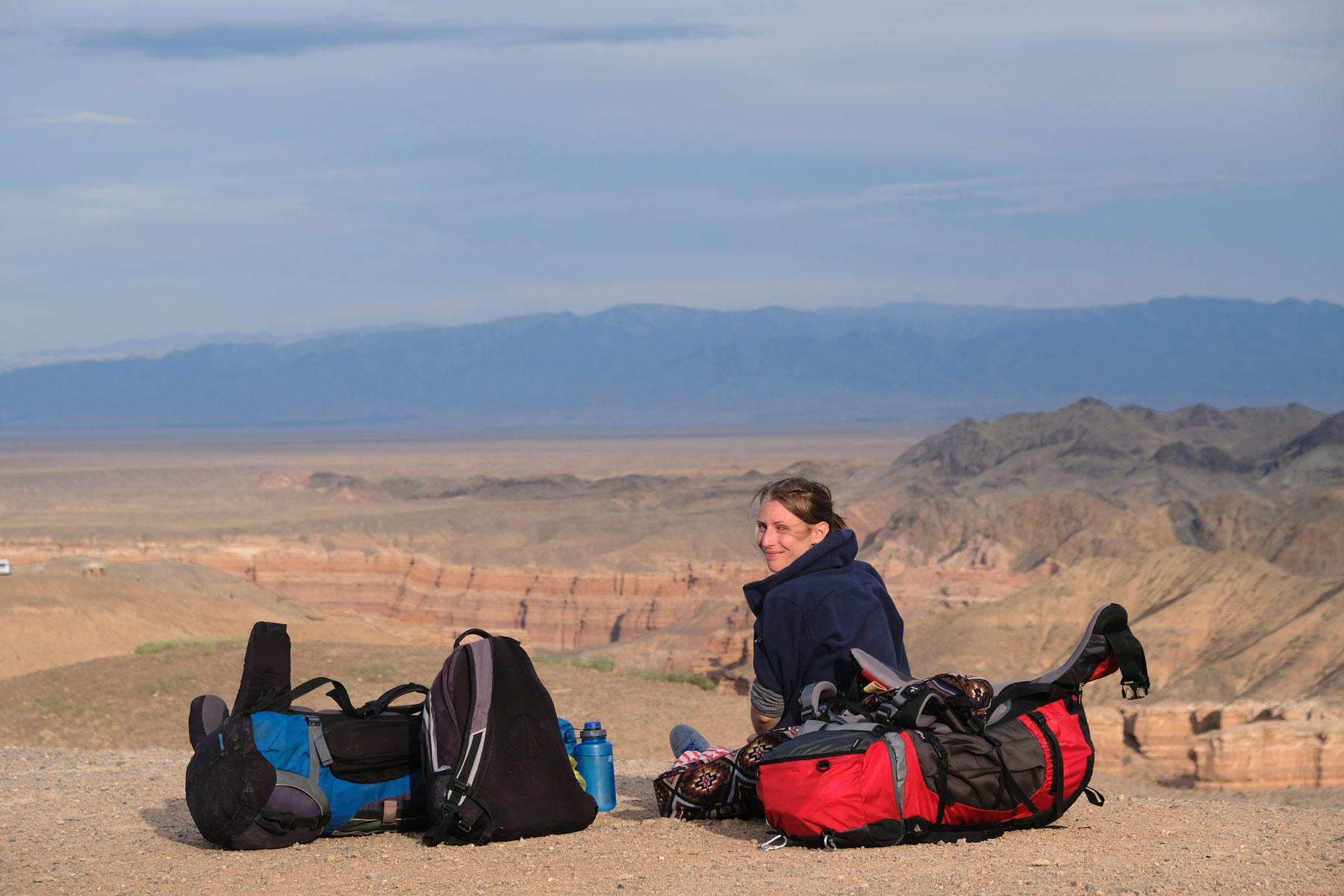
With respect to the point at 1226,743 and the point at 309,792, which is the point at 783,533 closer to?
the point at 309,792

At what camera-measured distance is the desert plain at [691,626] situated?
5.30m

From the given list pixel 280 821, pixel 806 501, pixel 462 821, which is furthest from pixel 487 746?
pixel 806 501

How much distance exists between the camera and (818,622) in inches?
223

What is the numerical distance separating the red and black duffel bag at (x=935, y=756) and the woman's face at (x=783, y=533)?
1.84 feet

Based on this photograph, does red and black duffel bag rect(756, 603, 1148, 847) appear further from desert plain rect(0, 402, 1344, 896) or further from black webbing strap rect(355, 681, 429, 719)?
black webbing strap rect(355, 681, 429, 719)

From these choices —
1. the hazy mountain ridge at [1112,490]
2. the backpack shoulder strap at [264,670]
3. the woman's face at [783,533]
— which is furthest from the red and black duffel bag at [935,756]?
the hazy mountain ridge at [1112,490]

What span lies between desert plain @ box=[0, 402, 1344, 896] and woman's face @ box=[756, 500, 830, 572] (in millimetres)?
1152

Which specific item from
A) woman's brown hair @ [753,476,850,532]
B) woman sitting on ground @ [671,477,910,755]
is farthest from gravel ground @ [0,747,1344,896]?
woman's brown hair @ [753,476,850,532]

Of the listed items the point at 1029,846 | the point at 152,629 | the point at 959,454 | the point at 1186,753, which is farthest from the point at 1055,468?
the point at 1029,846

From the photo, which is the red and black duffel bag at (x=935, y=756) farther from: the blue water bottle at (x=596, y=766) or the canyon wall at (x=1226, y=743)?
the canyon wall at (x=1226, y=743)

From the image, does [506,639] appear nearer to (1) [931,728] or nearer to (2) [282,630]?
(2) [282,630]

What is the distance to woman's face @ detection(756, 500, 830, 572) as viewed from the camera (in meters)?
5.87

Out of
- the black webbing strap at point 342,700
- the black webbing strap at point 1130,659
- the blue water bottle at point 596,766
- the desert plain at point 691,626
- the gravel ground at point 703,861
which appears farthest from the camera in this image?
the blue water bottle at point 596,766

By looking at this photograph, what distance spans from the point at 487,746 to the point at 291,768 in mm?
796
